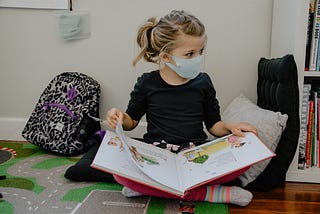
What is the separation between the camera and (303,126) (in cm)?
119

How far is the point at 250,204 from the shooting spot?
40.0 inches

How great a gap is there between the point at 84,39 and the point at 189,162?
818 millimetres

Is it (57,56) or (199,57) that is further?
(57,56)

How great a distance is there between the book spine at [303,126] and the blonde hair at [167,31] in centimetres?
Answer: 40

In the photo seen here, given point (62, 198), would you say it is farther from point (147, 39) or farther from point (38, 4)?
point (38, 4)

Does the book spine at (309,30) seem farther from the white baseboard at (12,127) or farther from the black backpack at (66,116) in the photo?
the white baseboard at (12,127)

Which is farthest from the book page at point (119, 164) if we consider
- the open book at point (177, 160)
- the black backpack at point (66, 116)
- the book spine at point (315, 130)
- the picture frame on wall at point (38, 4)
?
the picture frame on wall at point (38, 4)

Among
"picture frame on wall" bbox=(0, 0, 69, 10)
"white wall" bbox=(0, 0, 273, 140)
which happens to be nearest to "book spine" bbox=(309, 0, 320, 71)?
"white wall" bbox=(0, 0, 273, 140)

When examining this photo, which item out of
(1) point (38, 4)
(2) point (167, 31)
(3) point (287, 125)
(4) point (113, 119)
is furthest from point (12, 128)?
(3) point (287, 125)

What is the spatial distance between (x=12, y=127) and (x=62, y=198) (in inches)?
30.5

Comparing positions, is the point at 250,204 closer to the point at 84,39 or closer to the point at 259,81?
the point at 259,81

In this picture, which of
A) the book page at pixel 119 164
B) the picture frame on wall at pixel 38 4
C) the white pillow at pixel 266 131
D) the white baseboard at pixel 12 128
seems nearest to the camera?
the book page at pixel 119 164

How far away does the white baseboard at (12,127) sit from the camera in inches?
65.3

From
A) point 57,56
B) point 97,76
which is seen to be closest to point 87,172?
point 97,76
